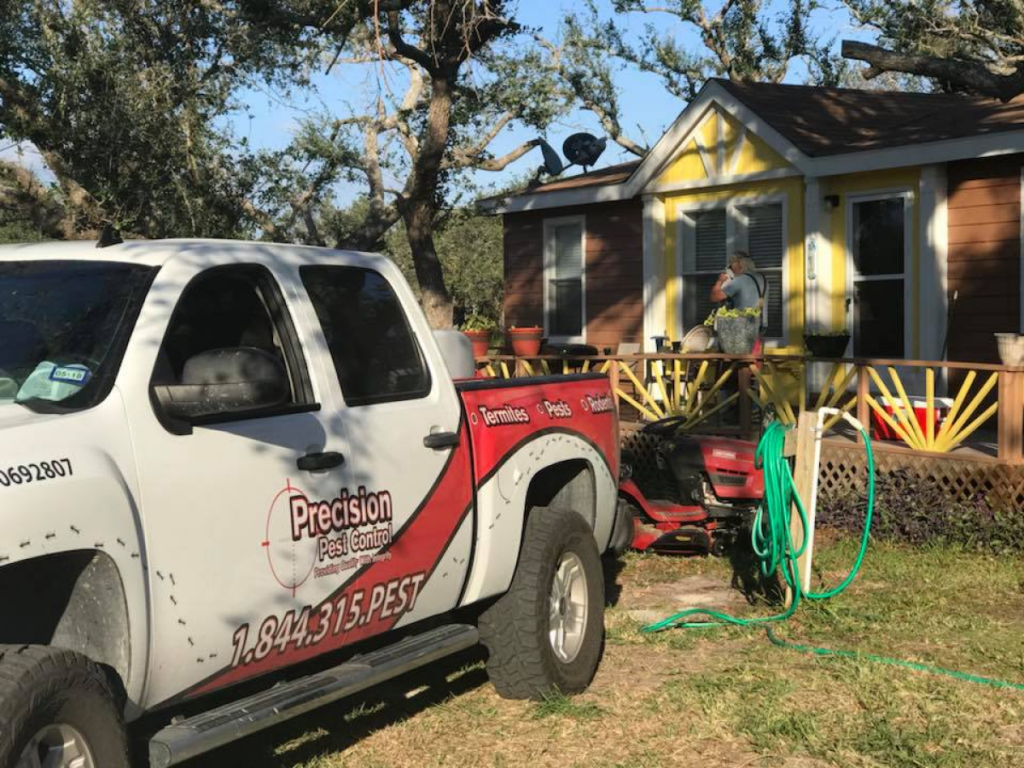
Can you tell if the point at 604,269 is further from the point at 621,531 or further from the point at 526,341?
the point at 621,531

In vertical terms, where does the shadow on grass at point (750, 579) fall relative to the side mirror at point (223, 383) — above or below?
below

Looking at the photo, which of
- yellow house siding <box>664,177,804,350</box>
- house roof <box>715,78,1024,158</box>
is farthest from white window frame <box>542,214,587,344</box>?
house roof <box>715,78,1024,158</box>

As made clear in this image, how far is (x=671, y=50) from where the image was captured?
34312mm

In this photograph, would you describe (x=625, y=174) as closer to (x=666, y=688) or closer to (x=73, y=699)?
(x=666, y=688)

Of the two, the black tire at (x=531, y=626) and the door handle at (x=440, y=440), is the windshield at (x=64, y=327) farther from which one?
the black tire at (x=531, y=626)

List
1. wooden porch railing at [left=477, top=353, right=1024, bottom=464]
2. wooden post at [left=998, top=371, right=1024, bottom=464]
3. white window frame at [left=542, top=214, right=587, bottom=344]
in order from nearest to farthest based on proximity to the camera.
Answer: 1. wooden post at [left=998, top=371, right=1024, bottom=464]
2. wooden porch railing at [left=477, top=353, right=1024, bottom=464]
3. white window frame at [left=542, top=214, right=587, bottom=344]

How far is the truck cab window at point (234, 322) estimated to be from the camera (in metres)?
4.05

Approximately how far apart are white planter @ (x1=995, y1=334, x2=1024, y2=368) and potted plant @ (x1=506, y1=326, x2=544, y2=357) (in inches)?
200

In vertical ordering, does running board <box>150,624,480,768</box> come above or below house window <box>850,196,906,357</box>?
below

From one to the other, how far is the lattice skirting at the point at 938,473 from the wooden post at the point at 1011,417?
4.1 inches

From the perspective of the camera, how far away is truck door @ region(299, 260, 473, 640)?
179 inches

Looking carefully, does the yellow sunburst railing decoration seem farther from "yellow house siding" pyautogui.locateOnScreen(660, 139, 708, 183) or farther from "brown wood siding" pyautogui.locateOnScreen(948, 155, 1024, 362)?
"yellow house siding" pyautogui.locateOnScreen(660, 139, 708, 183)

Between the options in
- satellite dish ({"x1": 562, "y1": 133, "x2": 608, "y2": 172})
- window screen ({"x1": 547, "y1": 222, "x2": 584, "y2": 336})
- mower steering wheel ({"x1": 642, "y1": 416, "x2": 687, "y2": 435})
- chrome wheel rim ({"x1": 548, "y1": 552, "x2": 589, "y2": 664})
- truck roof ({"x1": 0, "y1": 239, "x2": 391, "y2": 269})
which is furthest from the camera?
satellite dish ({"x1": 562, "y1": 133, "x2": 608, "y2": 172})

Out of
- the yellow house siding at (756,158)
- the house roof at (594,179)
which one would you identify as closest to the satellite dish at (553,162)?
the house roof at (594,179)
